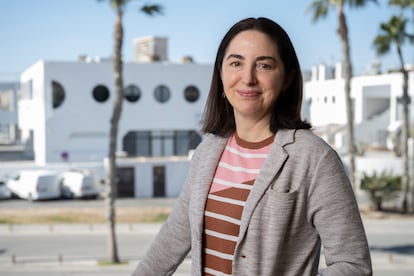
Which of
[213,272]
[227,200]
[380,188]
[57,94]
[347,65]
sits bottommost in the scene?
[380,188]

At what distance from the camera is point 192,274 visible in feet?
5.95

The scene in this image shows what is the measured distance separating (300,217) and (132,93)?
29734 mm

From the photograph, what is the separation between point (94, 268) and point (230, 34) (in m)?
11.0

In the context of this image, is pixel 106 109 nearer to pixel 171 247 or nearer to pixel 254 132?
pixel 171 247

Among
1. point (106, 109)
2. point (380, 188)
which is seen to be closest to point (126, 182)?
point (106, 109)

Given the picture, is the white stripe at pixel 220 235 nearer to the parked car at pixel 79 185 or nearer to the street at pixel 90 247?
the street at pixel 90 247

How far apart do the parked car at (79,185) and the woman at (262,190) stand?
68.0 ft

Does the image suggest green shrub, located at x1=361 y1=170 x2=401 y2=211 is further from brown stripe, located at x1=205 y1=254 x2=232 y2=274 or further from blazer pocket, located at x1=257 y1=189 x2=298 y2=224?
blazer pocket, located at x1=257 y1=189 x2=298 y2=224

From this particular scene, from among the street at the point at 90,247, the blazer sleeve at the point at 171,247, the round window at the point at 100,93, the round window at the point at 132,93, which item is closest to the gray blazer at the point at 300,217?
the blazer sleeve at the point at 171,247

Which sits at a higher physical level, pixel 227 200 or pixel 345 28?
pixel 345 28

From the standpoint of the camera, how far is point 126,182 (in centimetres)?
2286

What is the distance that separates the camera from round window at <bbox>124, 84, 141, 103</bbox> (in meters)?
30.8

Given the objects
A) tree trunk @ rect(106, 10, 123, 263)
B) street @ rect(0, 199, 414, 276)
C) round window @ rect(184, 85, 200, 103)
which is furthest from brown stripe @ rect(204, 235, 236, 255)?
round window @ rect(184, 85, 200, 103)

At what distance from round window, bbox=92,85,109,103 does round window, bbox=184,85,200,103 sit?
4.28m
